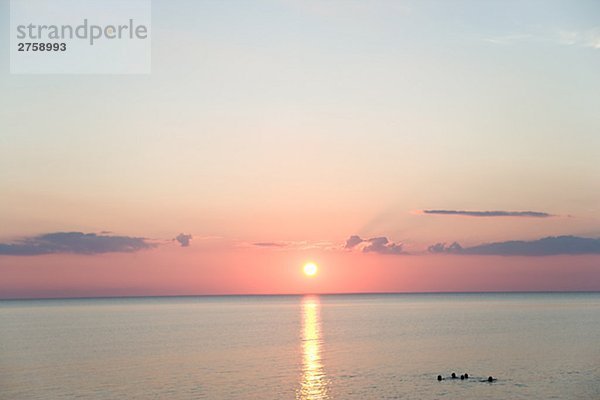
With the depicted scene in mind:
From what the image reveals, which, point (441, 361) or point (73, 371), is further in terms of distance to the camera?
point (441, 361)

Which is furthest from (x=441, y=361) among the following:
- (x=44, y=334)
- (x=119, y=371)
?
(x=44, y=334)

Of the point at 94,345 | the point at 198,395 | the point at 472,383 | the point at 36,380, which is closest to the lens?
the point at 198,395

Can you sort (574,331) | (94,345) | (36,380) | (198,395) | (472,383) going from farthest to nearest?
1. (574,331)
2. (94,345)
3. (36,380)
4. (472,383)
5. (198,395)

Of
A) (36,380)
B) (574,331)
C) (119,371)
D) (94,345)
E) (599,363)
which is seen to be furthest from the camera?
(574,331)

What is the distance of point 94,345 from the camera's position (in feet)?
488

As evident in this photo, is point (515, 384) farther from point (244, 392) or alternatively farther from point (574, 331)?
point (574, 331)

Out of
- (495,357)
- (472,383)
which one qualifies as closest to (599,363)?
(495,357)

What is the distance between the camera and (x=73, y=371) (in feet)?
339

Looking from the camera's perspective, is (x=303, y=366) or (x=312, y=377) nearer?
(x=312, y=377)

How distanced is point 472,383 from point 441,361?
74.7 feet

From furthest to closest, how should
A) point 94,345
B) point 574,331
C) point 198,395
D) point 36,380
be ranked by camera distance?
point 574,331 → point 94,345 → point 36,380 → point 198,395

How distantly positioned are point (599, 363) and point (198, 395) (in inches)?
2640

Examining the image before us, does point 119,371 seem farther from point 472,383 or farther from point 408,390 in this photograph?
point 472,383

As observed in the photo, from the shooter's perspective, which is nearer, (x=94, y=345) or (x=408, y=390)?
(x=408, y=390)
